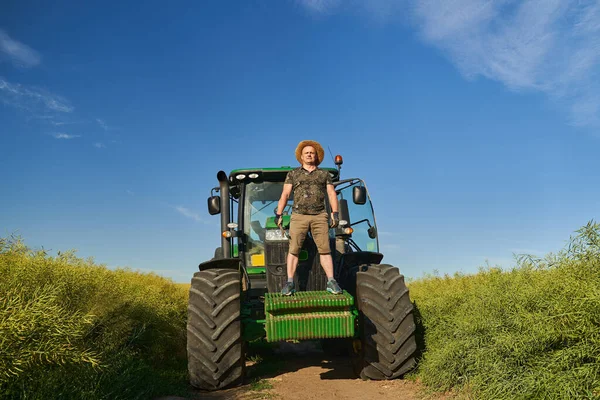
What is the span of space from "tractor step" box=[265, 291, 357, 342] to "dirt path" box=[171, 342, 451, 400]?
84 centimetres

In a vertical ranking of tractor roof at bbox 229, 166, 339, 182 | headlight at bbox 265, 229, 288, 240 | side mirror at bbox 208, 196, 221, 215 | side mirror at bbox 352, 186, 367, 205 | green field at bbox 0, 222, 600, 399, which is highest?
tractor roof at bbox 229, 166, 339, 182

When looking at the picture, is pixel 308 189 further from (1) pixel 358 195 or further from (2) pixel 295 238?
(1) pixel 358 195

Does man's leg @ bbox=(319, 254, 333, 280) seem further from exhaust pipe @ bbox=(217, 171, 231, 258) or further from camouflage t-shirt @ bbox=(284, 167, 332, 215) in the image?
exhaust pipe @ bbox=(217, 171, 231, 258)

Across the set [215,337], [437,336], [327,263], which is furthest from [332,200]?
[437,336]

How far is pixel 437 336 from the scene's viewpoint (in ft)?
20.6

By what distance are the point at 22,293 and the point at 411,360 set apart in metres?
4.33

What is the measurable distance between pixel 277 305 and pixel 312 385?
1.58 metres

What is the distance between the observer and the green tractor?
521 cm

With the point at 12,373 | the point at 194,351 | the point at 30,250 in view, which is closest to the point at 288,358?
the point at 194,351

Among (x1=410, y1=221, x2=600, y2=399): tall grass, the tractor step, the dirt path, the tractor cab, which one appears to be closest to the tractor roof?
the tractor cab

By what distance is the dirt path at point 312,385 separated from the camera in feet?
17.7

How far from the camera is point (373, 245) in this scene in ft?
24.8

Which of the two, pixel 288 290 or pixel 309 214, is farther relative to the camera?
pixel 309 214

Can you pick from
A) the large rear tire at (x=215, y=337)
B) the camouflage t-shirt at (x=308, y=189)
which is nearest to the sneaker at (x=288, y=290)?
the large rear tire at (x=215, y=337)
